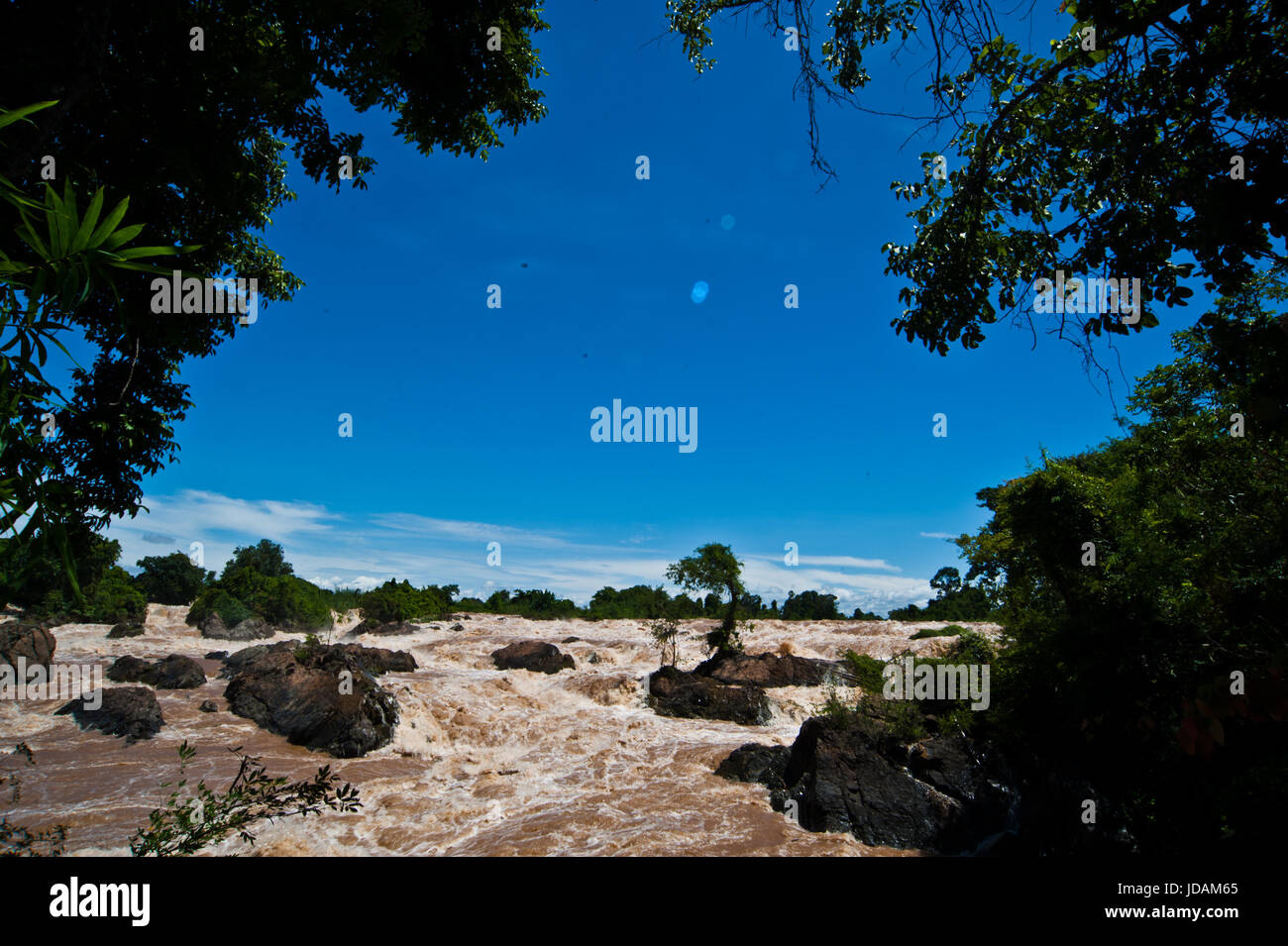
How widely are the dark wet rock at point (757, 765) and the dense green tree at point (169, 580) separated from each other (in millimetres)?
58213

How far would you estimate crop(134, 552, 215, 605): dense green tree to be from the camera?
51562 millimetres

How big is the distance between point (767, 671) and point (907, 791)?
12686mm

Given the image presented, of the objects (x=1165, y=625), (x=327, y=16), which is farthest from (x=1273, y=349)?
(x=327, y=16)

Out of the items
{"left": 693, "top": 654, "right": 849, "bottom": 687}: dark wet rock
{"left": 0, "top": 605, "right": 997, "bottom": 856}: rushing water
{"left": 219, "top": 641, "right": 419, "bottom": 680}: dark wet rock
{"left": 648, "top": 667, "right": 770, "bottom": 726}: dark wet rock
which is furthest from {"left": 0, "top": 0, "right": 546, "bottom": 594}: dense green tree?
{"left": 693, "top": 654, "right": 849, "bottom": 687}: dark wet rock

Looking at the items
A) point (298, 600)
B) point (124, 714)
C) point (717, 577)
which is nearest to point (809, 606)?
point (717, 577)

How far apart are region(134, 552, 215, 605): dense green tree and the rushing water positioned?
37474 mm

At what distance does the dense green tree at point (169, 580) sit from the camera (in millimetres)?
51562

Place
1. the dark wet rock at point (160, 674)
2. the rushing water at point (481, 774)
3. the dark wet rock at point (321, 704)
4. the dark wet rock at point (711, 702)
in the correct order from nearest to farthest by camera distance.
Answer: the rushing water at point (481, 774) → the dark wet rock at point (321, 704) → the dark wet rock at point (711, 702) → the dark wet rock at point (160, 674)

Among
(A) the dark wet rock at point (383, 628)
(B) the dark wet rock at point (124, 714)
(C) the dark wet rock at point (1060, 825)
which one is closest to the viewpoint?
(C) the dark wet rock at point (1060, 825)

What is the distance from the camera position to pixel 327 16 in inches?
188

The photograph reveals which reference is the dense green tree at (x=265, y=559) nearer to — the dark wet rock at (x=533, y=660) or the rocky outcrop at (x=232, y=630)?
the rocky outcrop at (x=232, y=630)

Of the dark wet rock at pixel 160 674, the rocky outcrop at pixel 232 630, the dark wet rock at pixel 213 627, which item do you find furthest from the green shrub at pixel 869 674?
the dark wet rock at pixel 213 627

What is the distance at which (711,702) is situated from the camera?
18.6 meters
